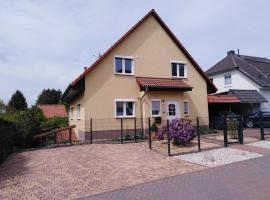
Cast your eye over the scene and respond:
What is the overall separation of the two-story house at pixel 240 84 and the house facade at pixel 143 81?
191 inches

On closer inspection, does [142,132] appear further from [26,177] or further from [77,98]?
[26,177]

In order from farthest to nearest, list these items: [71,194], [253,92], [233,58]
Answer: [233,58] < [253,92] < [71,194]

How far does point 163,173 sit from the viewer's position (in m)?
9.98

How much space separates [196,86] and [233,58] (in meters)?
16.6

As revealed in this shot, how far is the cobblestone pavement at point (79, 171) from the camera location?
8.39 metres

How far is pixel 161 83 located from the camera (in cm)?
2047

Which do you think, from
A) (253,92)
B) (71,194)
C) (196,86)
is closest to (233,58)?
(253,92)

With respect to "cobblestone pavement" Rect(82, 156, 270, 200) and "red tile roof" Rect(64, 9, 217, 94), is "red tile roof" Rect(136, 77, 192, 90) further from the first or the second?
"cobblestone pavement" Rect(82, 156, 270, 200)

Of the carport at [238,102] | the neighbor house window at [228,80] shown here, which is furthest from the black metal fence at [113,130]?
the neighbor house window at [228,80]

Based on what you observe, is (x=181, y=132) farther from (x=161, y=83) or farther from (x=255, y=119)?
(x=255, y=119)

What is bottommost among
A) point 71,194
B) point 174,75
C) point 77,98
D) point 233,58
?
point 71,194

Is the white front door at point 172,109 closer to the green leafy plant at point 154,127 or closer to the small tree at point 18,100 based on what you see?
the green leafy plant at point 154,127

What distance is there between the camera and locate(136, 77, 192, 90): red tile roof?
19.9 metres

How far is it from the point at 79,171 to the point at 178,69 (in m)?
14.3
